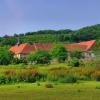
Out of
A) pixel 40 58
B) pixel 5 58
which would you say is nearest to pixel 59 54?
pixel 40 58

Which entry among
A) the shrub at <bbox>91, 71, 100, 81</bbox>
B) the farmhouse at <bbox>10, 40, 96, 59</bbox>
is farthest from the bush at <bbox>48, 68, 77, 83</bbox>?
the farmhouse at <bbox>10, 40, 96, 59</bbox>

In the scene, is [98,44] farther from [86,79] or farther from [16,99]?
[16,99]

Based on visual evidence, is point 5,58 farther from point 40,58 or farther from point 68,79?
point 68,79

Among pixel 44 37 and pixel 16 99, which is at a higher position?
pixel 44 37

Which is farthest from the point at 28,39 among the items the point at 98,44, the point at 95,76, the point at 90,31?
the point at 95,76

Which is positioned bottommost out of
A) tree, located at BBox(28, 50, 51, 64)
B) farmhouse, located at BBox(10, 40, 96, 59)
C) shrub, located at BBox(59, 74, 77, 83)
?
shrub, located at BBox(59, 74, 77, 83)

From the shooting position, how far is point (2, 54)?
253 feet

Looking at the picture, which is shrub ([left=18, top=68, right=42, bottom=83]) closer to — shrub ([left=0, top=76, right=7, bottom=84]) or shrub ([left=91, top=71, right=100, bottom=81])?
shrub ([left=0, top=76, right=7, bottom=84])

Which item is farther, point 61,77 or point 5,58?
point 5,58

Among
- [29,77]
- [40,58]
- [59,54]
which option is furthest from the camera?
[59,54]

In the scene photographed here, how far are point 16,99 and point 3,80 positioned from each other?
1129cm

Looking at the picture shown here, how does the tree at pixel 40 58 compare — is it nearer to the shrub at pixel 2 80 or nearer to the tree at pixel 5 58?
the tree at pixel 5 58

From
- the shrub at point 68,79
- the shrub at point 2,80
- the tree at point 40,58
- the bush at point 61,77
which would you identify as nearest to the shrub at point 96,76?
the bush at point 61,77

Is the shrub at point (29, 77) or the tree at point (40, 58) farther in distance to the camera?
the tree at point (40, 58)
